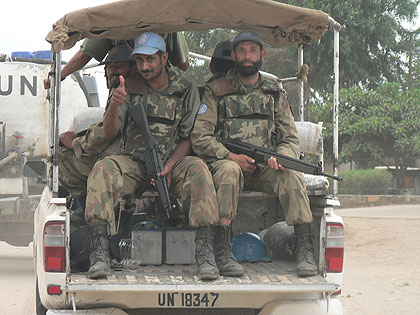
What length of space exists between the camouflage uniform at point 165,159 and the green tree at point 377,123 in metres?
18.0

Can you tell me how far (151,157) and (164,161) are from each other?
8.1 inches

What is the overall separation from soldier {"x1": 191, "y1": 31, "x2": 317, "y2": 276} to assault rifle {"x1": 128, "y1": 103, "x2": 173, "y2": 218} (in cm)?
33

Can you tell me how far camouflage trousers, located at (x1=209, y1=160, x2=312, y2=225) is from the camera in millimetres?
4516

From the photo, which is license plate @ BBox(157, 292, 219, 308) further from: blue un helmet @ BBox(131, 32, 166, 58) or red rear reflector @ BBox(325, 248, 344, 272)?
blue un helmet @ BBox(131, 32, 166, 58)

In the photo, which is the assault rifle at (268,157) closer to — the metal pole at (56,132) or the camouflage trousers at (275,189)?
the camouflage trousers at (275,189)

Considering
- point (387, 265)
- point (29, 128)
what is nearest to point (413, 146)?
point (387, 265)

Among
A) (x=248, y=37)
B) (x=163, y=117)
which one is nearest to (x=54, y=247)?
(x=163, y=117)

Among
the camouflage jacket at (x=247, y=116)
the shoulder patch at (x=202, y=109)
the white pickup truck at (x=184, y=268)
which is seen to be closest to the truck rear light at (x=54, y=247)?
the white pickup truck at (x=184, y=268)

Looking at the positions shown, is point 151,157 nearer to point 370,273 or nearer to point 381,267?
point 370,273

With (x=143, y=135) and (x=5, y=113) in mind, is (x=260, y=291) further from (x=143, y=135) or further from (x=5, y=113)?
(x=5, y=113)

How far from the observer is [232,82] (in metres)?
5.23

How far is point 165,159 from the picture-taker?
4934 mm

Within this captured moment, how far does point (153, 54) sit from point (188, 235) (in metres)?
1.24

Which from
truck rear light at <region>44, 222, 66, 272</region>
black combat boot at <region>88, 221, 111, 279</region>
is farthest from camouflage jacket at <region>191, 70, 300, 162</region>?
truck rear light at <region>44, 222, 66, 272</region>
